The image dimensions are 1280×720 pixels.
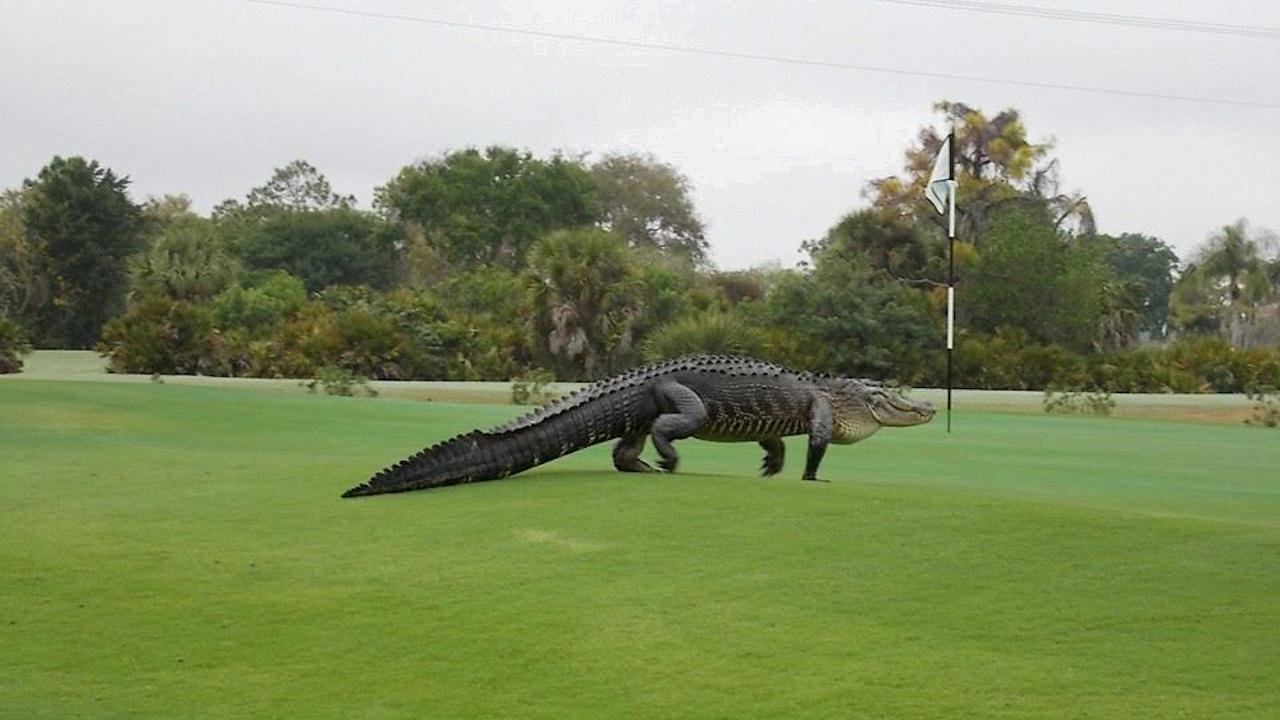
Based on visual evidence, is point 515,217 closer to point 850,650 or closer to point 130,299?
point 130,299

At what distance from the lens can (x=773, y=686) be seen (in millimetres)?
6590

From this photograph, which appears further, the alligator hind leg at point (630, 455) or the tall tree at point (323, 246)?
the tall tree at point (323, 246)

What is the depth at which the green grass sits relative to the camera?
6.51 metres

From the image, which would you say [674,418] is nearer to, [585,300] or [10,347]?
[585,300]

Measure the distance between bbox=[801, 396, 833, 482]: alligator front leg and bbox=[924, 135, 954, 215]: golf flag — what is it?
11385 mm

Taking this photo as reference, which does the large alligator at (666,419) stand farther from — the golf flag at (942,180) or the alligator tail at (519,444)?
the golf flag at (942,180)

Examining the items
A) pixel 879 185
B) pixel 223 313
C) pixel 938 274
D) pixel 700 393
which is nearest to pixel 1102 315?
pixel 938 274

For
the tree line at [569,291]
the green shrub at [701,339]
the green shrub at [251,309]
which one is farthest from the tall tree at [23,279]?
the green shrub at [701,339]

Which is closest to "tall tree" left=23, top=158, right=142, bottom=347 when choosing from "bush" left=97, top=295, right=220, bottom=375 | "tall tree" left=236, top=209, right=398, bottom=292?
"tall tree" left=236, top=209, right=398, bottom=292

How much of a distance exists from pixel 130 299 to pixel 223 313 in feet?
12.4

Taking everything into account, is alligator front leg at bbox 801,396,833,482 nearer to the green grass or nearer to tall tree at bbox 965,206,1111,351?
the green grass

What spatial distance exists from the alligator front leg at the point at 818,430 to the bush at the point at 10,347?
3082 cm

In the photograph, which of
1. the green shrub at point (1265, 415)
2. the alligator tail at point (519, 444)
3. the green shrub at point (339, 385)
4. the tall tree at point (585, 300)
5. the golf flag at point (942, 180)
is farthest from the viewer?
the tall tree at point (585, 300)

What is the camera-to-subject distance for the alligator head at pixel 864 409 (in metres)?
12.9
